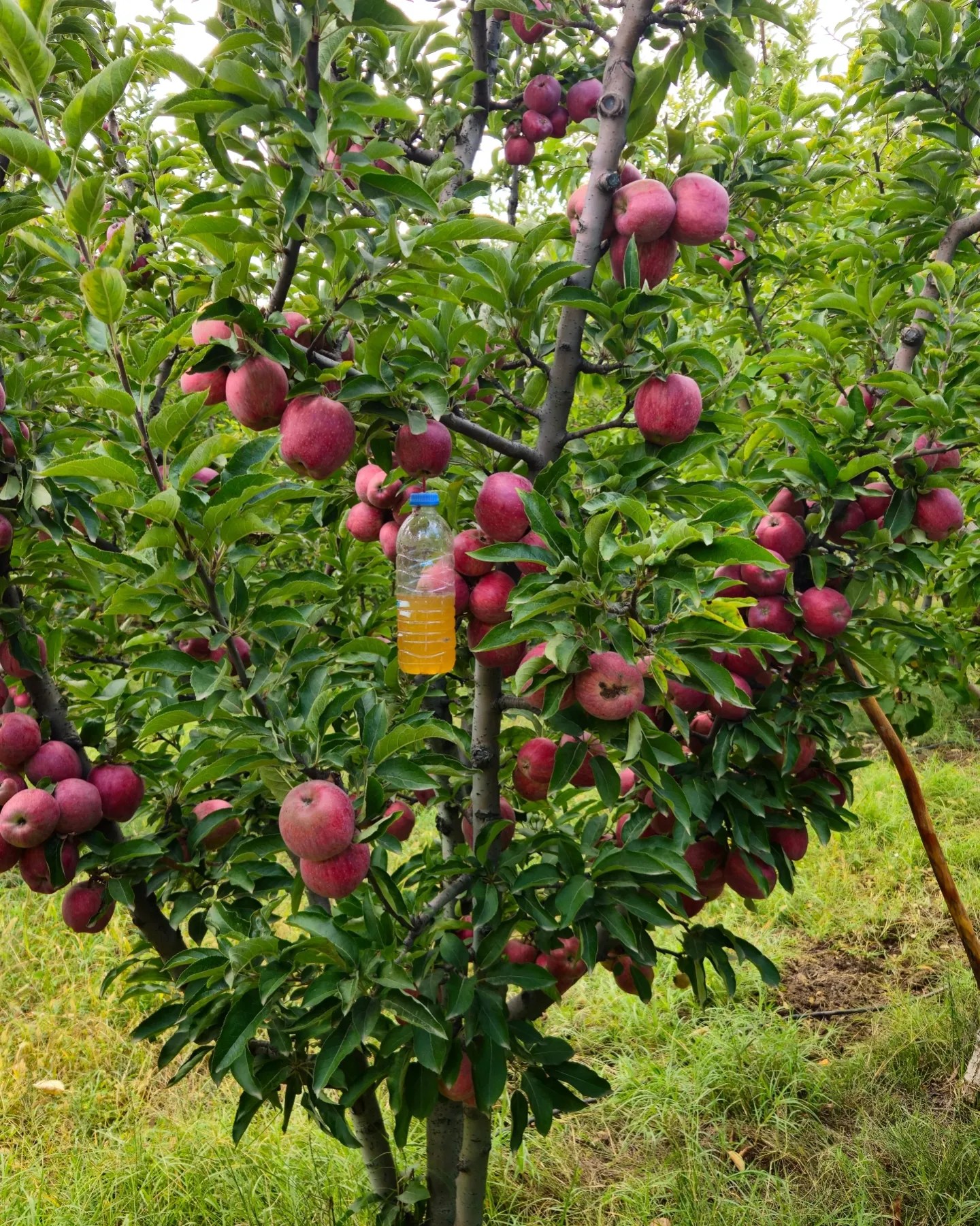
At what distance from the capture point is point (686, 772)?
1.78 metres

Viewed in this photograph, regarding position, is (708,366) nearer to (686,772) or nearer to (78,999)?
(686,772)

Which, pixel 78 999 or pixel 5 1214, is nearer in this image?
pixel 5 1214

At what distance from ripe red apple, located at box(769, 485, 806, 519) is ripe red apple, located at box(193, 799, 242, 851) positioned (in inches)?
47.0

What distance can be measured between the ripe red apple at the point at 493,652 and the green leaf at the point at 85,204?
72 cm

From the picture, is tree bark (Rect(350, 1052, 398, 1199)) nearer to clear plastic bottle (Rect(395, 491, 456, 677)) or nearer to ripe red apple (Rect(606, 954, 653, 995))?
ripe red apple (Rect(606, 954, 653, 995))

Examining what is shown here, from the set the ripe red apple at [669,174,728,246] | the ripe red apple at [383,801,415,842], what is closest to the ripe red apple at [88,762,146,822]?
the ripe red apple at [383,801,415,842]

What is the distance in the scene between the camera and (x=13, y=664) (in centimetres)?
171

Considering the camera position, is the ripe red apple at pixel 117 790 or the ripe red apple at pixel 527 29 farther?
the ripe red apple at pixel 527 29

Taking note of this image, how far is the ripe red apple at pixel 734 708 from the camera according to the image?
66.0 inches

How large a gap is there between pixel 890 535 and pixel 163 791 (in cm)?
149

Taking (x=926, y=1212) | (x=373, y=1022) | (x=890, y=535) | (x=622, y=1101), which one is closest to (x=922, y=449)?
(x=890, y=535)

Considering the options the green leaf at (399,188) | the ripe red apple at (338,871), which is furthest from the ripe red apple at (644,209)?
the ripe red apple at (338,871)

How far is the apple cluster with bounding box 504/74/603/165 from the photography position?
2.23 m

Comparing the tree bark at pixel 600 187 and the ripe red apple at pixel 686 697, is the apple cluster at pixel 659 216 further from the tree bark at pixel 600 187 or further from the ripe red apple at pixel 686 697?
the ripe red apple at pixel 686 697
